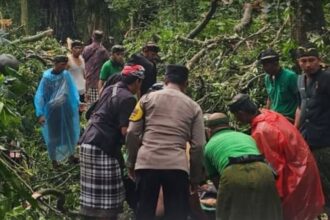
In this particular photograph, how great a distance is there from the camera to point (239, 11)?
14.4 m

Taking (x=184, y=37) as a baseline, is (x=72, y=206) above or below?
below

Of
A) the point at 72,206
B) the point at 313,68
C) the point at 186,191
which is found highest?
the point at 313,68

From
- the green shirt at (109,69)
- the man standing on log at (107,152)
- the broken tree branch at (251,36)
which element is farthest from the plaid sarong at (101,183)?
the broken tree branch at (251,36)

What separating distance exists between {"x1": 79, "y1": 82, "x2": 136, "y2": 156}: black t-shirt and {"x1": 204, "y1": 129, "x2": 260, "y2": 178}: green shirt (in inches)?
40.7

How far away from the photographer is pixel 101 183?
6.98 meters

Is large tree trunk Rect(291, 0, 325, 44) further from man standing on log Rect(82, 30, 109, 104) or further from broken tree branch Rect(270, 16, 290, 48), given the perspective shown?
man standing on log Rect(82, 30, 109, 104)

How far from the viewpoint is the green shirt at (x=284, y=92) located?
7.89m

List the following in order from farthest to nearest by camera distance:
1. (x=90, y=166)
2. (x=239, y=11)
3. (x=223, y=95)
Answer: (x=239, y=11) → (x=223, y=95) → (x=90, y=166)

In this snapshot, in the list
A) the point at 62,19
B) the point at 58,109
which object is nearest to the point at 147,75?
the point at 58,109

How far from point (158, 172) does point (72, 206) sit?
2.00 m

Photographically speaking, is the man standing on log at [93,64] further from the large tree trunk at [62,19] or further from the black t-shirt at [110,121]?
the large tree trunk at [62,19]

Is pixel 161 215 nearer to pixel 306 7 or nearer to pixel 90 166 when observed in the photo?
pixel 90 166

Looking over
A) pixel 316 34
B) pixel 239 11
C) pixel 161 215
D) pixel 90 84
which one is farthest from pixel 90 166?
pixel 239 11

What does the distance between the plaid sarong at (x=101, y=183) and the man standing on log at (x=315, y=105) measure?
1879mm
